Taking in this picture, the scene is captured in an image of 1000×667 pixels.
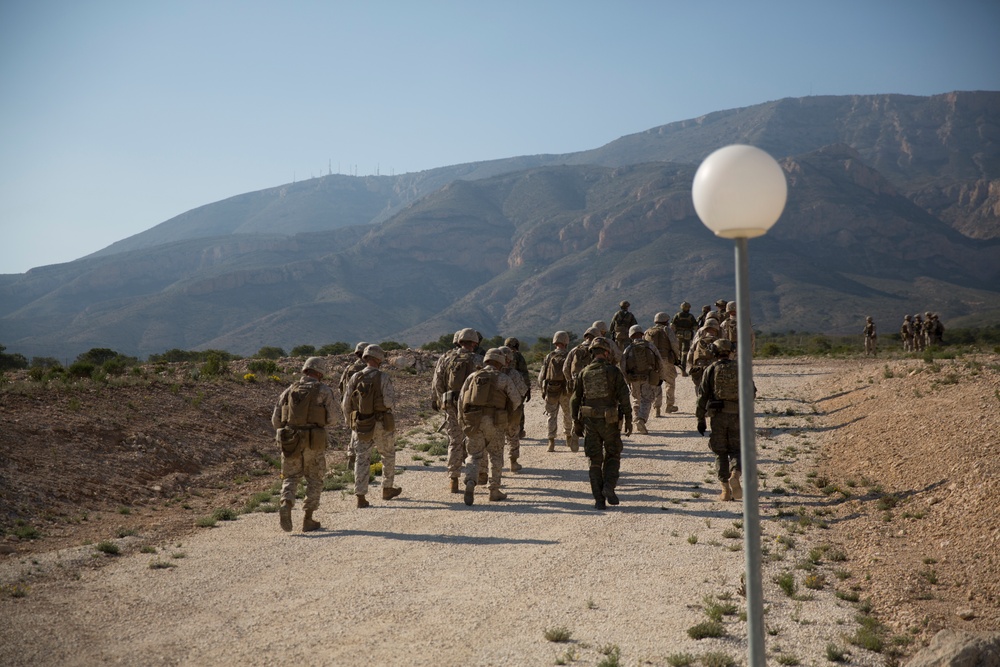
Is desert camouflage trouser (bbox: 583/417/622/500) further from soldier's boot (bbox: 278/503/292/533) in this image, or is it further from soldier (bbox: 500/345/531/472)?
soldier's boot (bbox: 278/503/292/533)

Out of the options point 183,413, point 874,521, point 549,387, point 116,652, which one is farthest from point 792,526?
point 183,413

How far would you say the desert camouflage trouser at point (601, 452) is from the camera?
11.5 meters

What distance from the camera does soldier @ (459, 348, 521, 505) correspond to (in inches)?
481

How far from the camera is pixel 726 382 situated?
1153 centimetres

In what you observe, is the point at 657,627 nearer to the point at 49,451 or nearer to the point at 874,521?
the point at 874,521

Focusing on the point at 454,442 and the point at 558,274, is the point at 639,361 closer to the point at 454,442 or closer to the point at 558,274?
the point at 454,442

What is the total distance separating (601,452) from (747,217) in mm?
7573

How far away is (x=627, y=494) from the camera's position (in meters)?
12.4

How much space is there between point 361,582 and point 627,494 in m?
5.12

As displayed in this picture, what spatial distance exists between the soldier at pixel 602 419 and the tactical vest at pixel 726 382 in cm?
127

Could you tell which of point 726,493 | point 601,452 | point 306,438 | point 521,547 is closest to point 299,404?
point 306,438

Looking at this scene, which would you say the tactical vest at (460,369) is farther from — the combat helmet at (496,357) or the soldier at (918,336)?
the soldier at (918,336)

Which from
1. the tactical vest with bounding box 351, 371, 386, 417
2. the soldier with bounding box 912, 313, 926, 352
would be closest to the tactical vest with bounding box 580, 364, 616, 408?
the tactical vest with bounding box 351, 371, 386, 417

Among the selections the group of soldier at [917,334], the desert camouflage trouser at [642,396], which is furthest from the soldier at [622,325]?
the group of soldier at [917,334]
